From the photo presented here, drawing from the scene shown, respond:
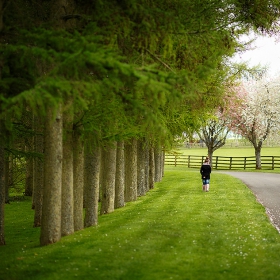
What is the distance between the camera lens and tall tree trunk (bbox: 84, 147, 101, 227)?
49.0 feet

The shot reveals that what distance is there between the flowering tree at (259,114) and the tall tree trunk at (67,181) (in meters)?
36.7

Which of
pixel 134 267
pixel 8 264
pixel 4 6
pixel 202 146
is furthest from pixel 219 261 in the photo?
pixel 202 146

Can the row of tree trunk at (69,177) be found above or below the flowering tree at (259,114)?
below

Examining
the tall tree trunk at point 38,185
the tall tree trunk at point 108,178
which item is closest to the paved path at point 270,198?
the tall tree trunk at point 108,178

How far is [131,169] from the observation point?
70.5 feet

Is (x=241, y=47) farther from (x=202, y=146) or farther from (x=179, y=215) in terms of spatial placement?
(x=202, y=146)

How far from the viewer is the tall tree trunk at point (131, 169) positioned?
21.5m

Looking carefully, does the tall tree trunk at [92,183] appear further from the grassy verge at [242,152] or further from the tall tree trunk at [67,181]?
the grassy verge at [242,152]

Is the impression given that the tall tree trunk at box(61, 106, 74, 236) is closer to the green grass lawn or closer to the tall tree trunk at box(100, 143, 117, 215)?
the green grass lawn

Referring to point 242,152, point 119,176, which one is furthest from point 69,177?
point 242,152

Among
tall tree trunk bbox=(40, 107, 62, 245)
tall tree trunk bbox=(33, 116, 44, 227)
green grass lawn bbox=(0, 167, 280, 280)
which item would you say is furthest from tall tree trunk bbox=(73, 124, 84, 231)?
tall tree trunk bbox=(33, 116, 44, 227)

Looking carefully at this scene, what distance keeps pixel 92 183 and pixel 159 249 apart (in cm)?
491

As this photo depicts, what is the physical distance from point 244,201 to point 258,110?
3168 centimetres

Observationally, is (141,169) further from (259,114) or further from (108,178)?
(259,114)
